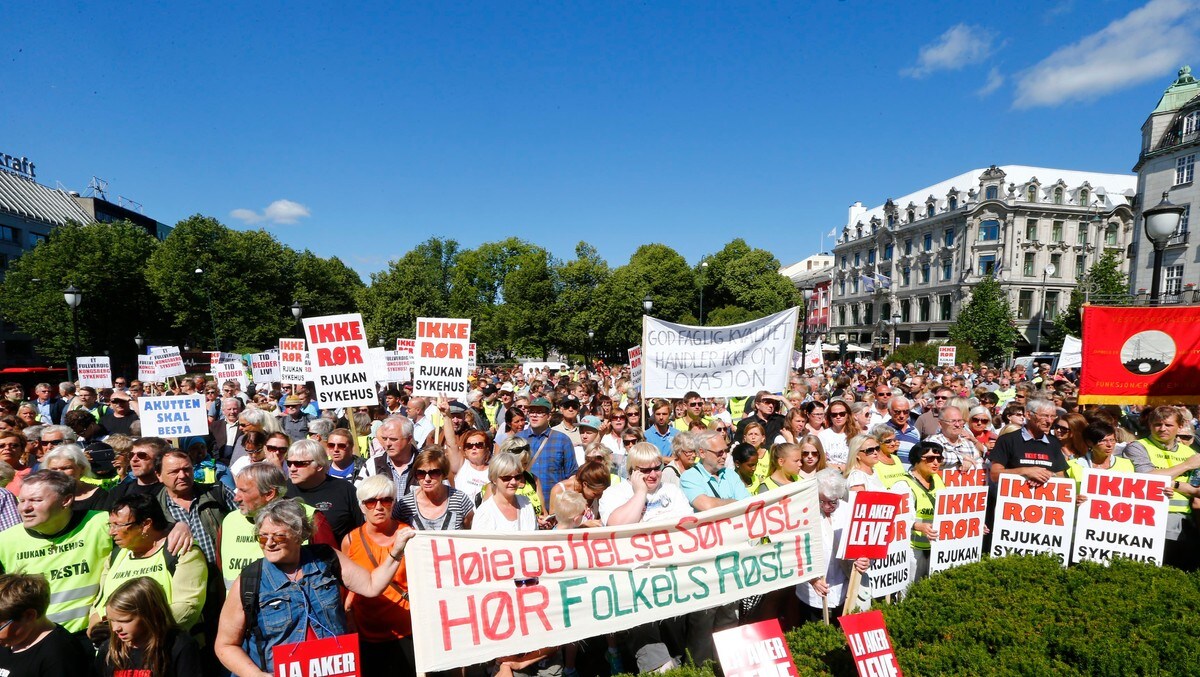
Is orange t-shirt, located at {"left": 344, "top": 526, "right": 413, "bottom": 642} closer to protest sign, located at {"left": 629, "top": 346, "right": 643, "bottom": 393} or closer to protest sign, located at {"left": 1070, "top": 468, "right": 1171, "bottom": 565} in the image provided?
protest sign, located at {"left": 1070, "top": 468, "right": 1171, "bottom": 565}

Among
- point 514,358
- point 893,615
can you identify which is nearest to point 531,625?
point 893,615

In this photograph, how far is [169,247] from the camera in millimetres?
42875

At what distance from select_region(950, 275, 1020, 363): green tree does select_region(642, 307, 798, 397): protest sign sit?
46893mm

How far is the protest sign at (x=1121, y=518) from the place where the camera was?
5.27 metres

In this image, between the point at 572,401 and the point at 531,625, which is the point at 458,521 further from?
the point at 572,401

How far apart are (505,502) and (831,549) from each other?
2.55m

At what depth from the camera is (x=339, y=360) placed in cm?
751

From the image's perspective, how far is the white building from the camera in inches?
2277

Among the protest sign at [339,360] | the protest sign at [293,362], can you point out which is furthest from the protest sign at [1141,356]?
the protest sign at [293,362]

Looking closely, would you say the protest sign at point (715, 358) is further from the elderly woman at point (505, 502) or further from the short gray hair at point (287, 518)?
the short gray hair at point (287, 518)

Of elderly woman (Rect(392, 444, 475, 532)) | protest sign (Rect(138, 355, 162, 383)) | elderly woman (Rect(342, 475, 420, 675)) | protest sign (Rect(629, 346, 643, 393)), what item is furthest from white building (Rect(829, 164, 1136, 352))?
elderly woman (Rect(342, 475, 420, 675))

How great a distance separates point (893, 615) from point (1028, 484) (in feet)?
6.93

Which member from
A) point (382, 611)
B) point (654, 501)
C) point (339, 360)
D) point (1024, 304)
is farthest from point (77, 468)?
point (1024, 304)

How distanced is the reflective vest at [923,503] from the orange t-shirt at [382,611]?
4.28 m
